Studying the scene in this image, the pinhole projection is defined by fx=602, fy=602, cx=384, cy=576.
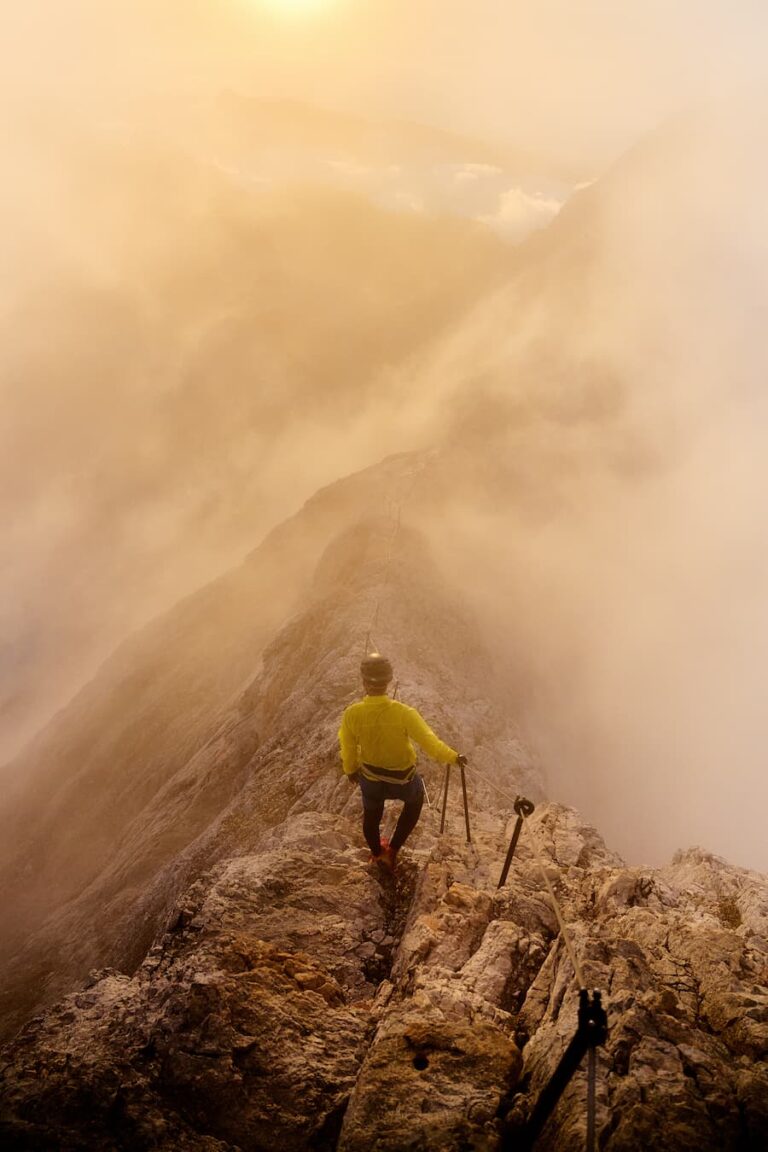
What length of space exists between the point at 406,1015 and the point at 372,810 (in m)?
3.62

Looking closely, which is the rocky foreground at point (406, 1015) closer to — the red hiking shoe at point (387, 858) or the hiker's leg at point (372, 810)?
the red hiking shoe at point (387, 858)

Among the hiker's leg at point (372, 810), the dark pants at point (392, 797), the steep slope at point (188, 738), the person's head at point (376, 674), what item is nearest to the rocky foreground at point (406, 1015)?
the hiker's leg at point (372, 810)

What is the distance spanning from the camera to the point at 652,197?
92.4 meters

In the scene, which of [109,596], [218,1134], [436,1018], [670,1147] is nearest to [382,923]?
[436,1018]

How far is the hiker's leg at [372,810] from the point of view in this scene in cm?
959

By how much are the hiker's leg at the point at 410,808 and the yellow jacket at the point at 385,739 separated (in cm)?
32

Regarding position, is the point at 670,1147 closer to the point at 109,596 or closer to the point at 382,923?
the point at 382,923

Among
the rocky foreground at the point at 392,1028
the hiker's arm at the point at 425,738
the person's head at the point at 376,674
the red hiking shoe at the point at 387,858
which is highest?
the person's head at the point at 376,674

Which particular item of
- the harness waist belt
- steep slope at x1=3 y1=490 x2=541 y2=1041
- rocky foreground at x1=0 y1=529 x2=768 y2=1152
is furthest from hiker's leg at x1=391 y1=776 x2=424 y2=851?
steep slope at x1=3 y1=490 x2=541 y2=1041

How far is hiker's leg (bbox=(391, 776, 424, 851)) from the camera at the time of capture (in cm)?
969

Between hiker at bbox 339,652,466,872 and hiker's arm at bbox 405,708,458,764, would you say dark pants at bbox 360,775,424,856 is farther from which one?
hiker's arm at bbox 405,708,458,764

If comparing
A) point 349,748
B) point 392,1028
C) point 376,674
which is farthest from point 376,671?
point 392,1028

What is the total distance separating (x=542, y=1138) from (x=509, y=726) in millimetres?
25319

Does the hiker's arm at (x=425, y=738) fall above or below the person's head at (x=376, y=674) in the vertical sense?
below
